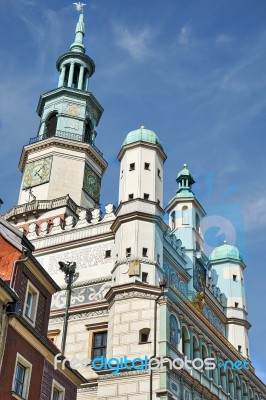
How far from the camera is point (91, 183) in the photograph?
182 ft

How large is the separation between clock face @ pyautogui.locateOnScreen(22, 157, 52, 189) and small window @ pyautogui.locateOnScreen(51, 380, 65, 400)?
30.0m

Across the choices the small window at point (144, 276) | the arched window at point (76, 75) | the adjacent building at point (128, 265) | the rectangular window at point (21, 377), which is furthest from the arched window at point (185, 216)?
the rectangular window at point (21, 377)

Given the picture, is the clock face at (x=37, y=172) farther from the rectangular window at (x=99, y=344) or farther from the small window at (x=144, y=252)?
the rectangular window at (x=99, y=344)

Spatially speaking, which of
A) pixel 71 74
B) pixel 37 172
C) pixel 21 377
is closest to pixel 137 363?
pixel 21 377

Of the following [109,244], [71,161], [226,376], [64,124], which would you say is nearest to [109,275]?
[109,244]

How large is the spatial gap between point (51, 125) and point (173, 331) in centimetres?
2887

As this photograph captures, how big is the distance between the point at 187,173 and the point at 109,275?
21.4m

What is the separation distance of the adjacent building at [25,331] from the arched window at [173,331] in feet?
34.4

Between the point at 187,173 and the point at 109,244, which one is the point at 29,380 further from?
the point at 187,173

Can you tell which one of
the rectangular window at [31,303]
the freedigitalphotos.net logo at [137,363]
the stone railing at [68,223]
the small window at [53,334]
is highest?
the stone railing at [68,223]

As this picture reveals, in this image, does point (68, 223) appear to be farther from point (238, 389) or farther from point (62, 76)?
point (62, 76)

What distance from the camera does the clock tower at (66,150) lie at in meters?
53.6

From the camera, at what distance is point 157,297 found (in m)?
36.7

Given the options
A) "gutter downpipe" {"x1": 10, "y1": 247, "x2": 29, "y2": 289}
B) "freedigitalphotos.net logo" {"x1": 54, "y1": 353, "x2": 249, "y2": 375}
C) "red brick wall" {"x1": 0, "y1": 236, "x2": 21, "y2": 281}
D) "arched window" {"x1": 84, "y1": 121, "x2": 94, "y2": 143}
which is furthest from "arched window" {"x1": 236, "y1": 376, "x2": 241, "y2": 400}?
"arched window" {"x1": 84, "y1": 121, "x2": 94, "y2": 143}
